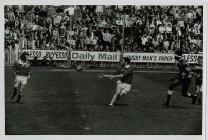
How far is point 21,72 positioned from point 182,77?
209 cm

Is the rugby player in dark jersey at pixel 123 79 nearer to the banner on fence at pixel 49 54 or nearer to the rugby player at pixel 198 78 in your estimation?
the banner on fence at pixel 49 54

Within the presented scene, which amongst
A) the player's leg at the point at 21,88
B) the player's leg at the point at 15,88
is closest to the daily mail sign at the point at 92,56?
the player's leg at the point at 21,88

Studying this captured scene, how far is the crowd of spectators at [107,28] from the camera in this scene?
8625mm

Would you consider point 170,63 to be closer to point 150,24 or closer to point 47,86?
point 150,24

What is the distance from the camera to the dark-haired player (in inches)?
342

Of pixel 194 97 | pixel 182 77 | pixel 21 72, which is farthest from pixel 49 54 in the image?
pixel 194 97

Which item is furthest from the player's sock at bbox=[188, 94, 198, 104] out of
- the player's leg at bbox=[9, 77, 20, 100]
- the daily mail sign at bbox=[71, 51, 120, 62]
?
the player's leg at bbox=[9, 77, 20, 100]

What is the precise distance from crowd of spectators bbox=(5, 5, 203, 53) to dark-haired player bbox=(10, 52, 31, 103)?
17 cm

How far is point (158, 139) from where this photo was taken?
8.55 metres

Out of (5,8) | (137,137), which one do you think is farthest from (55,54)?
(137,137)

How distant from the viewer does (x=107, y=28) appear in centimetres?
924

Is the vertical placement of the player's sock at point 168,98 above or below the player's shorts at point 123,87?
below

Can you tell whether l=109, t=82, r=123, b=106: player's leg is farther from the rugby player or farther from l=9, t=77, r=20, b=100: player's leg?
l=9, t=77, r=20, b=100: player's leg

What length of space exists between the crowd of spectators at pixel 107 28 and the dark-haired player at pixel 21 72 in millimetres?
167
